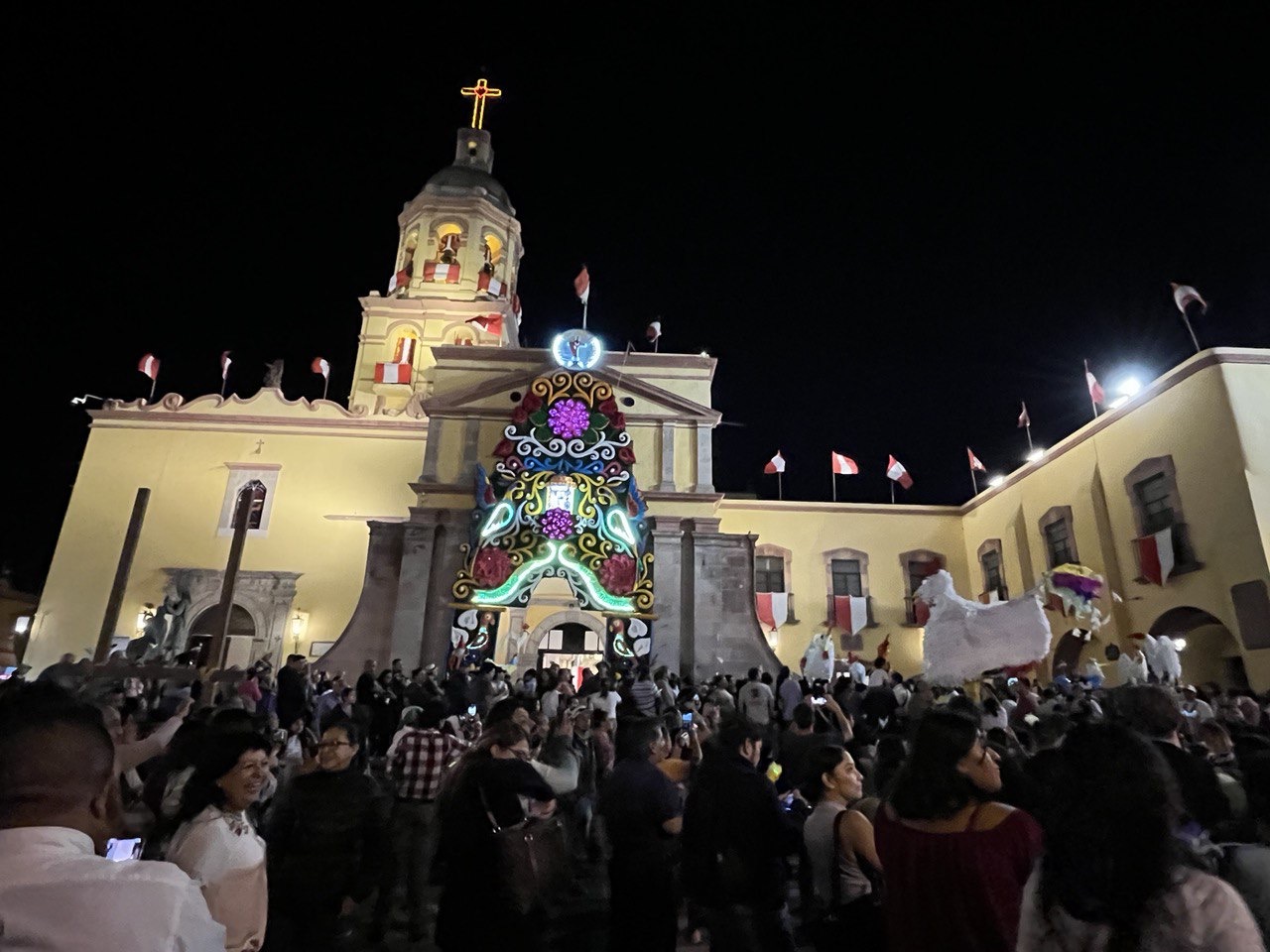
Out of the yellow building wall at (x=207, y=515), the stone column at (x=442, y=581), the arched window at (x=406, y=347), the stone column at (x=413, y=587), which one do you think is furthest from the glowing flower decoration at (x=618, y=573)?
the arched window at (x=406, y=347)

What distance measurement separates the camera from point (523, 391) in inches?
884

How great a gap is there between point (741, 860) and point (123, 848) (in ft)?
9.96

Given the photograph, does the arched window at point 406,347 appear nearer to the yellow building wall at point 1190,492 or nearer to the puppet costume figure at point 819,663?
the puppet costume figure at point 819,663

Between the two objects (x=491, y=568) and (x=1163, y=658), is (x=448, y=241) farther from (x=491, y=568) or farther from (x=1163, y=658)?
(x=1163, y=658)

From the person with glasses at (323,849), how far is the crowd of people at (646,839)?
0.01 m

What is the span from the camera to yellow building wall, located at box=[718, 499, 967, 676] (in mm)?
26766

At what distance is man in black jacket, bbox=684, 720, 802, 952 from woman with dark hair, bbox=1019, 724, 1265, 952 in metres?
1.93

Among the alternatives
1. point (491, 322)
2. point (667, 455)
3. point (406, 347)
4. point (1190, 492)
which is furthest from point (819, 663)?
point (406, 347)

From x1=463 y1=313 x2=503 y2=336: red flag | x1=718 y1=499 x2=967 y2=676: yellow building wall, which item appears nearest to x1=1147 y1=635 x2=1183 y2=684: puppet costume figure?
x1=718 y1=499 x2=967 y2=676: yellow building wall

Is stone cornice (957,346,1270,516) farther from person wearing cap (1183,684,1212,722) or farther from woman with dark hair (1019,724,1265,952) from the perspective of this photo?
woman with dark hair (1019,724,1265,952)

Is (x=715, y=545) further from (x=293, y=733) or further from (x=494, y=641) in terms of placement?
(x=293, y=733)

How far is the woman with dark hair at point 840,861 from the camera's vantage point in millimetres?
3602

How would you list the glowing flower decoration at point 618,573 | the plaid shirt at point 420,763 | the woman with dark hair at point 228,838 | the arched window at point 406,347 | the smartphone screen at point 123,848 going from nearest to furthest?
the woman with dark hair at point 228,838 → the smartphone screen at point 123,848 → the plaid shirt at point 420,763 → the glowing flower decoration at point 618,573 → the arched window at point 406,347

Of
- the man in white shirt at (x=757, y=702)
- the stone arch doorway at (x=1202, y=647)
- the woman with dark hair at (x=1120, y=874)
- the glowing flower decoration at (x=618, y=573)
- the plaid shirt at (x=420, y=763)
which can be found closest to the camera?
the woman with dark hair at (x=1120, y=874)
